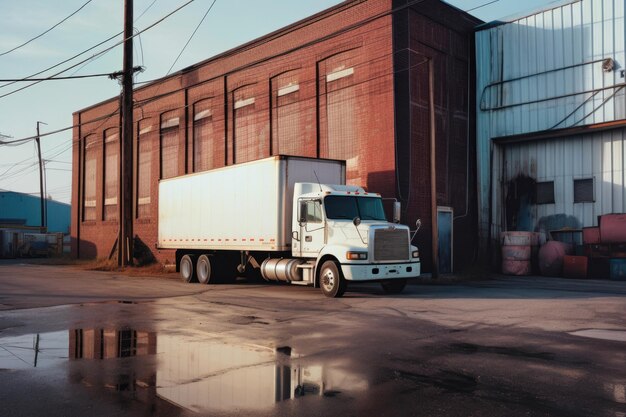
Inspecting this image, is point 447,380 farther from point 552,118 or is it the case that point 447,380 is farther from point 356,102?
point 552,118

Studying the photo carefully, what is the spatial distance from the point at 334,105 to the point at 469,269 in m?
8.79

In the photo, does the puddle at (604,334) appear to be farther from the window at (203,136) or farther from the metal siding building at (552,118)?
the window at (203,136)

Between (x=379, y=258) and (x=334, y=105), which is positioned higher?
(x=334, y=105)

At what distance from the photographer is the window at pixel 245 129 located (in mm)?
28405

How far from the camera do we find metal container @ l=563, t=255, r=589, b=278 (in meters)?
21.4

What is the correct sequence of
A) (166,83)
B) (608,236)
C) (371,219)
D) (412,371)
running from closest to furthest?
1. (412,371)
2. (371,219)
3. (608,236)
4. (166,83)

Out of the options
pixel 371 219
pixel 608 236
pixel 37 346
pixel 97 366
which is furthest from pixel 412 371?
pixel 608 236

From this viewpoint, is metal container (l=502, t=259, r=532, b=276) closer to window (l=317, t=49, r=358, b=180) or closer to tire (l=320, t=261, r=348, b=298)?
window (l=317, t=49, r=358, b=180)

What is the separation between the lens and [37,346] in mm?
8156

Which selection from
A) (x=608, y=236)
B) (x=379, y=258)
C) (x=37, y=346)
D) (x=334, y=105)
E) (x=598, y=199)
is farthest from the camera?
(x=334, y=105)

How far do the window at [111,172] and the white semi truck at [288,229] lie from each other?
1853 cm

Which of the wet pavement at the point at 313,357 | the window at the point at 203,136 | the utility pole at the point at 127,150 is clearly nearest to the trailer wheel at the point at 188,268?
the utility pole at the point at 127,150

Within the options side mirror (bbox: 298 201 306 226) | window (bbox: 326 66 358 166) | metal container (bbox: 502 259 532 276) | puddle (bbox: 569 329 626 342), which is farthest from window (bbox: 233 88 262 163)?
puddle (bbox: 569 329 626 342)

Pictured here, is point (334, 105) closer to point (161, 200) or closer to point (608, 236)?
point (161, 200)
